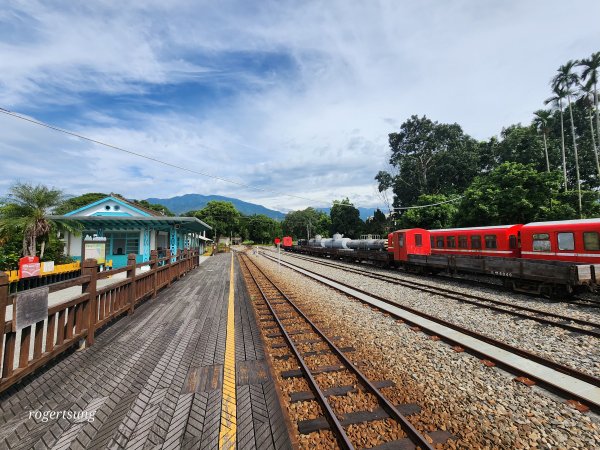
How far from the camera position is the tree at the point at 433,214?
34.5 metres

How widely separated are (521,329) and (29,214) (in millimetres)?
22444

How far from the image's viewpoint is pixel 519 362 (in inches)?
215

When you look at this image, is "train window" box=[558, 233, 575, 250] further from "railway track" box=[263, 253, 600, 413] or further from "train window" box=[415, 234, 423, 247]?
"railway track" box=[263, 253, 600, 413]

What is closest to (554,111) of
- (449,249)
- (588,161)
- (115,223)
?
(588,161)

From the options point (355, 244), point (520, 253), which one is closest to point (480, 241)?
point (520, 253)

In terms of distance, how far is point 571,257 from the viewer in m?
11.9

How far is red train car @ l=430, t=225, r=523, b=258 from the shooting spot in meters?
15.2

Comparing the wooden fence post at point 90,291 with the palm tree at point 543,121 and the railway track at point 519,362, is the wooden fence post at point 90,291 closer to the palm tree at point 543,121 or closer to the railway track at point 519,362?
the railway track at point 519,362

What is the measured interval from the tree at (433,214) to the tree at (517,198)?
9.21 metres

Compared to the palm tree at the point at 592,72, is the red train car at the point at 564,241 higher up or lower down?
lower down

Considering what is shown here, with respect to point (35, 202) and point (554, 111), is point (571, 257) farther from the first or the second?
point (554, 111)

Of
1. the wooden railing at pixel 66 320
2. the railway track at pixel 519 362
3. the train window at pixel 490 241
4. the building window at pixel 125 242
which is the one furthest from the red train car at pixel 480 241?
the building window at pixel 125 242

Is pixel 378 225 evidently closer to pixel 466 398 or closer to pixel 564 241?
pixel 564 241

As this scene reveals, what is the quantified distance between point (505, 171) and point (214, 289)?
2479cm
